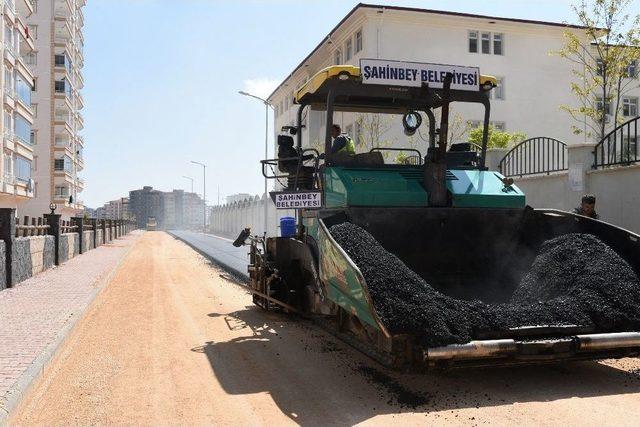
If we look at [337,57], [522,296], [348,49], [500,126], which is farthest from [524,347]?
[337,57]

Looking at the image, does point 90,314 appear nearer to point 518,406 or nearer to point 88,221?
point 518,406

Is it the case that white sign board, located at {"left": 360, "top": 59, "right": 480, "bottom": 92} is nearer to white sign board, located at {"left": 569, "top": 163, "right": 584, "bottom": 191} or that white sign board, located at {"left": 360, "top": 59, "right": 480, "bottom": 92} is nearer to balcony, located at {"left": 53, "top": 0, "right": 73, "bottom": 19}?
white sign board, located at {"left": 569, "top": 163, "right": 584, "bottom": 191}

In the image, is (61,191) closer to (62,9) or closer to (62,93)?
(62,93)

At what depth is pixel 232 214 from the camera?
6450 centimetres

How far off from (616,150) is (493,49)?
22.3 meters

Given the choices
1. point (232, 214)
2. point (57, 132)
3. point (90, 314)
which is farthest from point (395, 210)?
point (57, 132)

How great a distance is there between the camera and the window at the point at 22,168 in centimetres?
4531

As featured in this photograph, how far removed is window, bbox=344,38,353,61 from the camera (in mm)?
31859

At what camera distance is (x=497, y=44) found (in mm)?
32062

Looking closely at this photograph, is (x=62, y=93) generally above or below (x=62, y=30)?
below

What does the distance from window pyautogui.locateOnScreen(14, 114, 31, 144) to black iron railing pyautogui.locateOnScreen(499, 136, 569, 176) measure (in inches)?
1607

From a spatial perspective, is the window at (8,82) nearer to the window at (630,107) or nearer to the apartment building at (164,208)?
the window at (630,107)

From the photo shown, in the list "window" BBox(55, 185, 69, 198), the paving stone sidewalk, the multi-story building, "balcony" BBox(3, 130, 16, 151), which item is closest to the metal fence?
the paving stone sidewalk

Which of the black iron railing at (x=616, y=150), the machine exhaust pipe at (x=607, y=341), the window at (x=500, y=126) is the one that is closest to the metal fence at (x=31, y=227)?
the black iron railing at (x=616, y=150)
